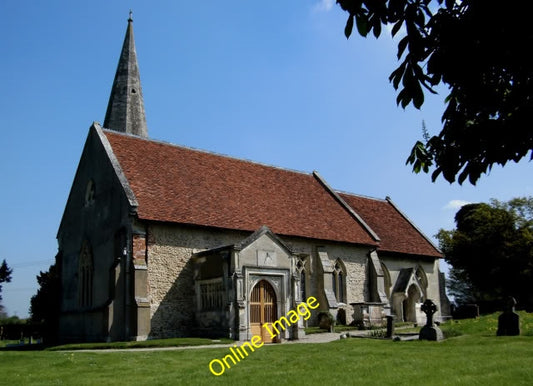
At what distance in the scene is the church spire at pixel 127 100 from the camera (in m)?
35.8

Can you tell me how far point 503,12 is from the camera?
4148 millimetres

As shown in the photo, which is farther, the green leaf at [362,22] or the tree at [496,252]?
the tree at [496,252]

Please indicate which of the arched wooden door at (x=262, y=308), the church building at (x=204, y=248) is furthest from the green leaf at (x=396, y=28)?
the arched wooden door at (x=262, y=308)

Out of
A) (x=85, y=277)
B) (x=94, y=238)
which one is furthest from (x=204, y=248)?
(x=85, y=277)

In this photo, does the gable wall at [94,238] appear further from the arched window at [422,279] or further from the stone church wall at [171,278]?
the arched window at [422,279]

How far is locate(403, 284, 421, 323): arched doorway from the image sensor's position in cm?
3534

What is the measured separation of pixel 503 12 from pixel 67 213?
2969 cm

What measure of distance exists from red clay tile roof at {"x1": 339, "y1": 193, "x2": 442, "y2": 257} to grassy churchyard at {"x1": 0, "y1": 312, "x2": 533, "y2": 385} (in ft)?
58.0

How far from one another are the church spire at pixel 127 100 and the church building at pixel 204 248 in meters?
0.08

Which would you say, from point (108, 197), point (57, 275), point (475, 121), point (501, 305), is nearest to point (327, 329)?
point (108, 197)

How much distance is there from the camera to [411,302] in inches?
1401

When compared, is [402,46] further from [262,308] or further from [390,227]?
[390,227]

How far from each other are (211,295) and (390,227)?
59.3 ft

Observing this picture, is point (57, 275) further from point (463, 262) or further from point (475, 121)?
point (463, 262)
